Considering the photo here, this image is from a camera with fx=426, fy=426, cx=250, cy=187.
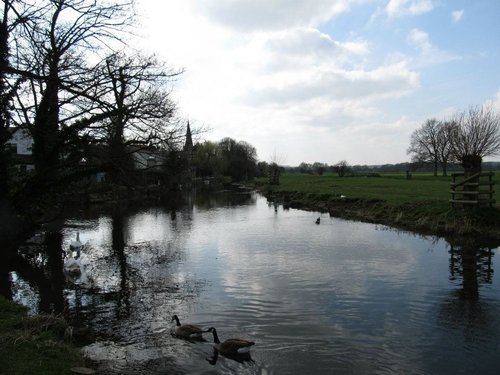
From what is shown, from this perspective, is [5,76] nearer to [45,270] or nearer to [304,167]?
[45,270]

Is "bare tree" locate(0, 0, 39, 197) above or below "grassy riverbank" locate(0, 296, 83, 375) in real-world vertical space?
above

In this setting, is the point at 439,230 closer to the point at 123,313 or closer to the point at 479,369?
the point at 479,369

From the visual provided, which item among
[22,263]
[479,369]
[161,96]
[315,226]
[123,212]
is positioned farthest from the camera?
[123,212]

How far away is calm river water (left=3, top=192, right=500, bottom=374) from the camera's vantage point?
8.25 meters

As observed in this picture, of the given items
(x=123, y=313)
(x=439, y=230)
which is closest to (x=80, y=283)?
(x=123, y=313)

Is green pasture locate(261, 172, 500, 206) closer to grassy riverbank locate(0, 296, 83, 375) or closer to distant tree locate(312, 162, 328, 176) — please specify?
grassy riverbank locate(0, 296, 83, 375)

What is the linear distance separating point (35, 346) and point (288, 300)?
6660 mm

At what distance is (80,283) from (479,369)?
11753mm

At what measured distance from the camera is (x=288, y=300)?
11938 mm

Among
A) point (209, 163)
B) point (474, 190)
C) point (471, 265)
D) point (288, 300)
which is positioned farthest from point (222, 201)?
point (209, 163)

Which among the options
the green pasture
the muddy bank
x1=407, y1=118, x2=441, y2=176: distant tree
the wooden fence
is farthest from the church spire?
x1=407, y1=118, x2=441, y2=176: distant tree

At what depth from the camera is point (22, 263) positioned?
688 inches

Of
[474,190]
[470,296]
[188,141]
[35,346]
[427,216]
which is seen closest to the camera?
[35,346]

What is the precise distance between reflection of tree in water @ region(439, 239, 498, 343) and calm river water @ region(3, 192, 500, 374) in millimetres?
37
